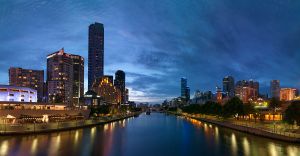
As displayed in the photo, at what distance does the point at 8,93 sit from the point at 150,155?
75.5 metres

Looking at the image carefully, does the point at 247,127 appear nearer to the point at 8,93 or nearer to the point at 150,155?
the point at 150,155

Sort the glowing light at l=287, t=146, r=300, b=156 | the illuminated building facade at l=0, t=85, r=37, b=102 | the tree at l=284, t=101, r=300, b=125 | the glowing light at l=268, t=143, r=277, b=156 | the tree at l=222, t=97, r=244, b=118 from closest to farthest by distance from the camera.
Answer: the glowing light at l=287, t=146, r=300, b=156 < the glowing light at l=268, t=143, r=277, b=156 < the tree at l=284, t=101, r=300, b=125 < the illuminated building facade at l=0, t=85, r=37, b=102 < the tree at l=222, t=97, r=244, b=118

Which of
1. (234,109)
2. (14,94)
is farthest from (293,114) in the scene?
(14,94)

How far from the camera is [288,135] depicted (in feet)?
171

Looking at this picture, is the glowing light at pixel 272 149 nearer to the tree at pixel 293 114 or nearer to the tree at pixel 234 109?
the tree at pixel 293 114

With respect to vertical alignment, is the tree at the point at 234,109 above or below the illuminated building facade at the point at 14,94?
below

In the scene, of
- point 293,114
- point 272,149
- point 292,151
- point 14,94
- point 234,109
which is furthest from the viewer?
point 14,94

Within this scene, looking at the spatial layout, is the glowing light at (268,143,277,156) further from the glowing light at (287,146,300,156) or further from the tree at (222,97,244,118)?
the tree at (222,97,244,118)

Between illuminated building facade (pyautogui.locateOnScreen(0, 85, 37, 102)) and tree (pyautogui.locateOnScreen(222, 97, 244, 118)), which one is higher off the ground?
illuminated building facade (pyautogui.locateOnScreen(0, 85, 37, 102))

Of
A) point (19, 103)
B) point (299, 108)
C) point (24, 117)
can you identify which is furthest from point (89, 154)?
point (19, 103)

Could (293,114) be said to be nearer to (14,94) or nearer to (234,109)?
(234,109)

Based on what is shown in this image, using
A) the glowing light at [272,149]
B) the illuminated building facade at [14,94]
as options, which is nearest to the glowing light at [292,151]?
the glowing light at [272,149]

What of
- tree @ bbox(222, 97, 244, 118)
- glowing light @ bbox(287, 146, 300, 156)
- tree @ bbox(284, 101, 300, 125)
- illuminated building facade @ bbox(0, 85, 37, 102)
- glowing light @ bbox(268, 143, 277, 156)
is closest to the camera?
glowing light @ bbox(287, 146, 300, 156)

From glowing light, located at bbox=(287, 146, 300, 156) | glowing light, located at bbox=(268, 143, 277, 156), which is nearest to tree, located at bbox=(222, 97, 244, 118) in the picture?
glowing light, located at bbox=(268, 143, 277, 156)
